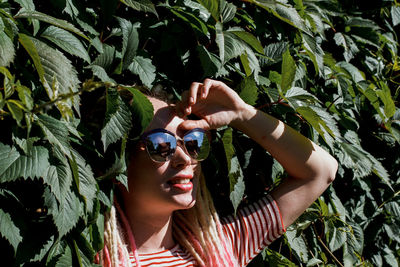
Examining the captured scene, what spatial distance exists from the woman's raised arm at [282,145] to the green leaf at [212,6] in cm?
21

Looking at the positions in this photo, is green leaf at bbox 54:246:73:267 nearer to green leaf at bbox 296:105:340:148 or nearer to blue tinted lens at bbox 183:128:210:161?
blue tinted lens at bbox 183:128:210:161

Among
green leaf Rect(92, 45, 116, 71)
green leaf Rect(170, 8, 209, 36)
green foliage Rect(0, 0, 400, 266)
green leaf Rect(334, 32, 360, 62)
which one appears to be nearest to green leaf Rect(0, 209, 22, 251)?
green foliage Rect(0, 0, 400, 266)

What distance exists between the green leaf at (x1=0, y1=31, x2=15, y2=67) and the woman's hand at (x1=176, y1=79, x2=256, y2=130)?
0.63m

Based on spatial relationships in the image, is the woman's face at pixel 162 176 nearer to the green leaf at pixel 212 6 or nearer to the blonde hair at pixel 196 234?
the blonde hair at pixel 196 234

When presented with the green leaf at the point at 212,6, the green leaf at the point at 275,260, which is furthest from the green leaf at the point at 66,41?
the green leaf at the point at 275,260

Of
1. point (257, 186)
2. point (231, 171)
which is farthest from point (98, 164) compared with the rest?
point (257, 186)

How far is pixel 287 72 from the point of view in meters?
1.93

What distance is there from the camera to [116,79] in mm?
1797

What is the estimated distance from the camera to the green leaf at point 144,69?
5.71ft

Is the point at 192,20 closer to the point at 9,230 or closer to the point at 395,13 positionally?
the point at 9,230

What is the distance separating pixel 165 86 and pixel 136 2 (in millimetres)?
330

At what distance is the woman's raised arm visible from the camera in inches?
74.6

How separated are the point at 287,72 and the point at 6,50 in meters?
0.96

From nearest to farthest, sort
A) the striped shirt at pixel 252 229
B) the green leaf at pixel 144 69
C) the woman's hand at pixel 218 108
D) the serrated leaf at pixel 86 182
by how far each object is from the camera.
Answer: the serrated leaf at pixel 86 182 → the green leaf at pixel 144 69 → the woman's hand at pixel 218 108 → the striped shirt at pixel 252 229
